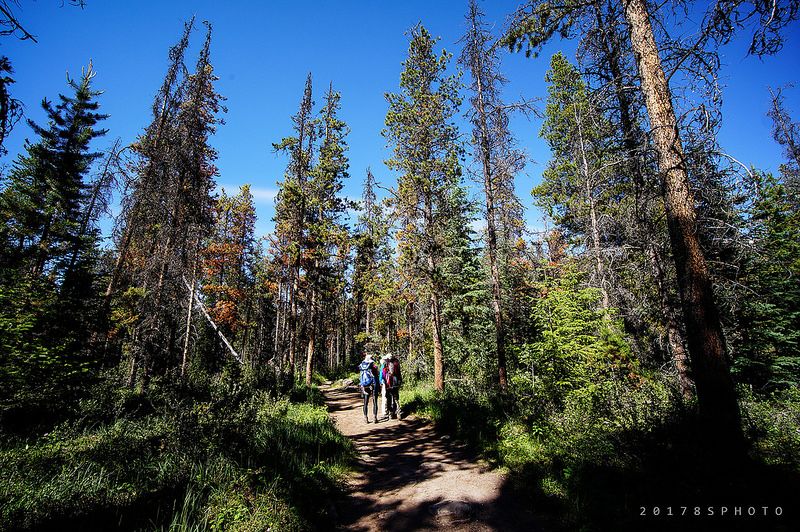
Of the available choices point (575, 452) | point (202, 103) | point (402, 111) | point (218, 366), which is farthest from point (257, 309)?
point (575, 452)

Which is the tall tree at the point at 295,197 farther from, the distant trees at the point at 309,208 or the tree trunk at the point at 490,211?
the tree trunk at the point at 490,211

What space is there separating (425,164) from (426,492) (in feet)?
40.4

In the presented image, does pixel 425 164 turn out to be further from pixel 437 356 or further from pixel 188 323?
pixel 188 323

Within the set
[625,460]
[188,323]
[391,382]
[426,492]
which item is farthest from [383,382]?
[188,323]

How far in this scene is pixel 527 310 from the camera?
20688 millimetres

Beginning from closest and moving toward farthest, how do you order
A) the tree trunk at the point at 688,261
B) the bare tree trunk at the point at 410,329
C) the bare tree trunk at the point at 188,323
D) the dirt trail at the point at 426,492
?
the tree trunk at the point at 688,261, the dirt trail at the point at 426,492, the bare tree trunk at the point at 188,323, the bare tree trunk at the point at 410,329

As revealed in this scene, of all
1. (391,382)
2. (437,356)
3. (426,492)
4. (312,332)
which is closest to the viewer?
(426,492)

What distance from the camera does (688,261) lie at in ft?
16.0

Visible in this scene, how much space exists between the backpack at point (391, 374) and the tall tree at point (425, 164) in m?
3.20

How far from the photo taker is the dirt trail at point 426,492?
4688mm

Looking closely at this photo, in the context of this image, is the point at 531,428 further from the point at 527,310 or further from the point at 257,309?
the point at 257,309

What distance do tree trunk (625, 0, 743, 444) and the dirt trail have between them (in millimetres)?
2965

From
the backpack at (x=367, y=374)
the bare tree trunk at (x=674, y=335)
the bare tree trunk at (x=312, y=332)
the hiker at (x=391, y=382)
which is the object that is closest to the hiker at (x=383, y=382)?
the hiker at (x=391, y=382)

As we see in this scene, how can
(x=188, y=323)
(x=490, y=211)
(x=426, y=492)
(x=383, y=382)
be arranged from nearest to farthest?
(x=426, y=492) → (x=383, y=382) → (x=490, y=211) → (x=188, y=323)
